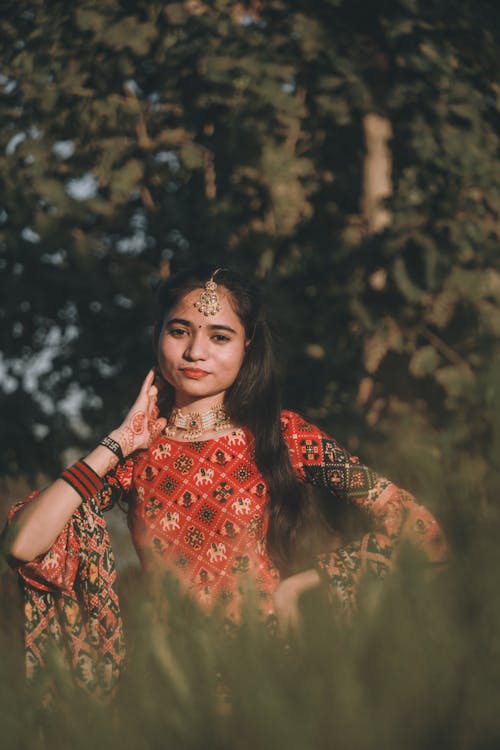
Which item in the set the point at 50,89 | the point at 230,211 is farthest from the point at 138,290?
the point at 50,89

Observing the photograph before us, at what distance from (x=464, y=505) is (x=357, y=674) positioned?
Answer: 0.65ft

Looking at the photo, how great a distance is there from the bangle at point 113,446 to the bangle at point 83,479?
0.30ft

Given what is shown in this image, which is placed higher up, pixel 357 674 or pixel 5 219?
pixel 357 674

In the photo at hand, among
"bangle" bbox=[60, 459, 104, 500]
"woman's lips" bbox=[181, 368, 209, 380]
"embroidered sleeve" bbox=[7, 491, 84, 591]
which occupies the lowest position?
"embroidered sleeve" bbox=[7, 491, 84, 591]

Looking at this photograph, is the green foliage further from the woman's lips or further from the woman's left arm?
the woman's lips

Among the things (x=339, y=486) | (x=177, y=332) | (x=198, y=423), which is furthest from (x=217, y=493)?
(x=177, y=332)

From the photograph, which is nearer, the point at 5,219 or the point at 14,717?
the point at 14,717

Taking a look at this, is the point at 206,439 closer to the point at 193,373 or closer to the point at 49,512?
the point at 193,373

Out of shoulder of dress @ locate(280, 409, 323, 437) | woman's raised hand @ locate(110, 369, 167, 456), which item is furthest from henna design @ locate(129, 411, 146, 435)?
shoulder of dress @ locate(280, 409, 323, 437)

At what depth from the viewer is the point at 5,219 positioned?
364cm

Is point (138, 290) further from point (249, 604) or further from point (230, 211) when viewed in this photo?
point (249, 604)

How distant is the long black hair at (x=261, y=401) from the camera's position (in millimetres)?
2363

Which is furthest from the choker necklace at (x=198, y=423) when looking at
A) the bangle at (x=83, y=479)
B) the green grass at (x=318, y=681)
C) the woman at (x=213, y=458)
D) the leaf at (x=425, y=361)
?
the green grass at (x=318, y=681)

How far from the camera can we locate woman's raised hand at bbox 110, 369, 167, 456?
7.64 feet
